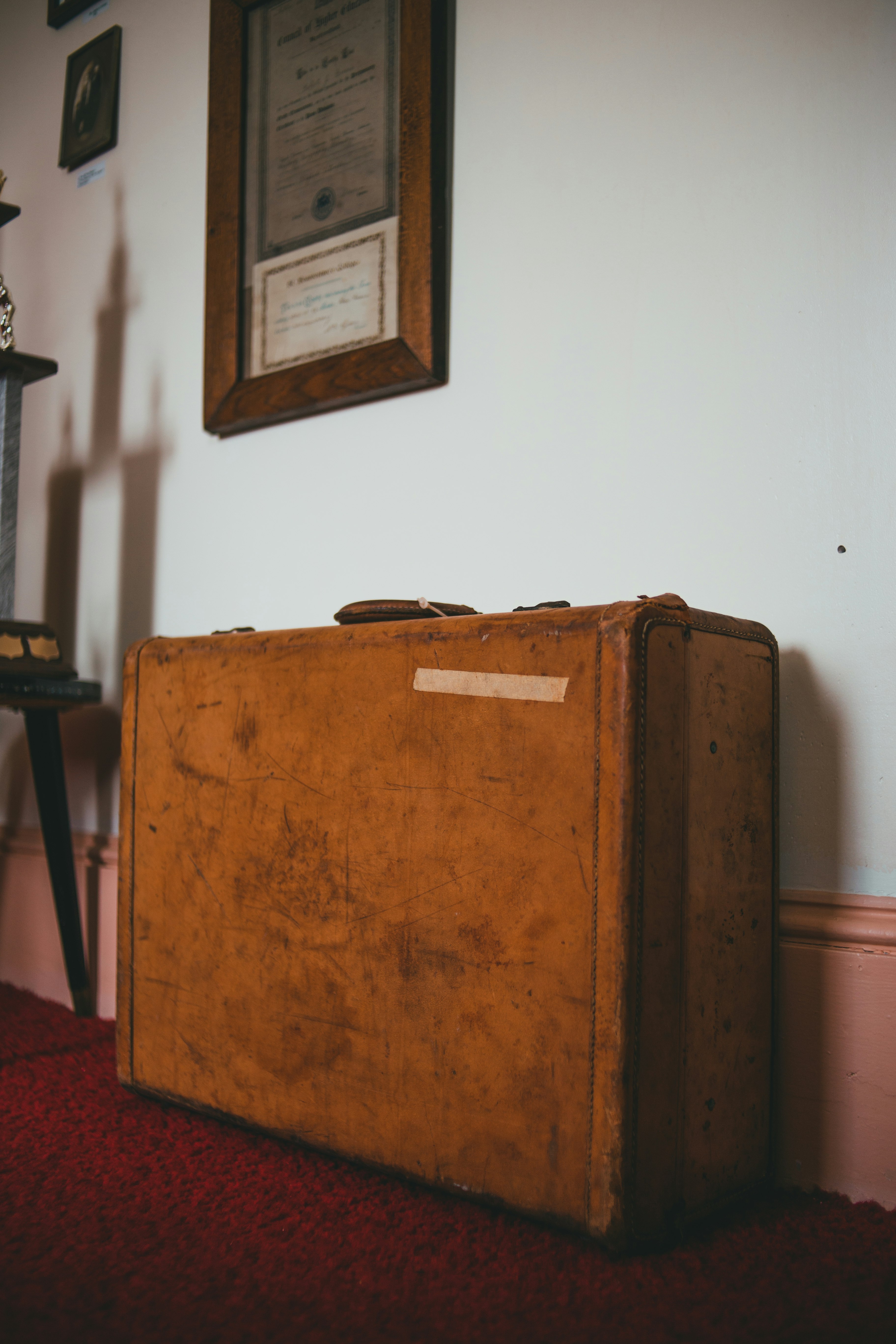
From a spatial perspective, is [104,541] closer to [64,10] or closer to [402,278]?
[402,278]

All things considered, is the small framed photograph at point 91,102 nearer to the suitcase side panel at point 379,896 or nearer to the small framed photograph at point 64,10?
the small framed photograph at point 64,10

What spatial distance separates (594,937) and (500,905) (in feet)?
0.36

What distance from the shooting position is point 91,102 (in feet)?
7.12

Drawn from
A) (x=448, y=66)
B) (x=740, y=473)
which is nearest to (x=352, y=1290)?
(x=740, y=473)

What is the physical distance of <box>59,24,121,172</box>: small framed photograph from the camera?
6.95 ft

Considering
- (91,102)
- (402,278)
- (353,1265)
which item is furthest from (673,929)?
(91,102)

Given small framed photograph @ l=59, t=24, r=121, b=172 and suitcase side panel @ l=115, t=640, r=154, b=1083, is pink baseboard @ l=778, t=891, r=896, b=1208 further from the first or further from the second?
small framed photograph @ l=59, t=24, r=121, b=172

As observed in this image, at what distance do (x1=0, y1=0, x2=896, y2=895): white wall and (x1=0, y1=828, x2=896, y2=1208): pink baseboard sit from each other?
0.16ft

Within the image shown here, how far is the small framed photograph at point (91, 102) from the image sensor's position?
2.12 m

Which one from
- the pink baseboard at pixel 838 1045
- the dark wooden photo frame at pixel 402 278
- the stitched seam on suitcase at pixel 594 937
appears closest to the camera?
the stitched seam on suitcase at pixel 594 937

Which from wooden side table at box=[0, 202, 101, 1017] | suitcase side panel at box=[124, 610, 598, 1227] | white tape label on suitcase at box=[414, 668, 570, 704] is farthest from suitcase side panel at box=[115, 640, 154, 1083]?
white tape label on suitcase at box=[414, 668, 570, 704]

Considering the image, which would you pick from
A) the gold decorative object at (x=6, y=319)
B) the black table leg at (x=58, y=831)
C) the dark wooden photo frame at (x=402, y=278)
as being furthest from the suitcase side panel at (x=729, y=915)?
the gold decorative object at (x=6, y=319)

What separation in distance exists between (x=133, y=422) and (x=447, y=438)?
0.87 metres

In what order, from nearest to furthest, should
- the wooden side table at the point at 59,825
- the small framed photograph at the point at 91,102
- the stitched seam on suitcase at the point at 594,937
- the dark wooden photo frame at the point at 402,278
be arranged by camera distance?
the stitched seam on suitcase at the point at 594,937 < the dark wooden photo frame at the point at 402,278 < the wooden side table at the point at 59,825 < the small framed photograph at the point at 91,102
